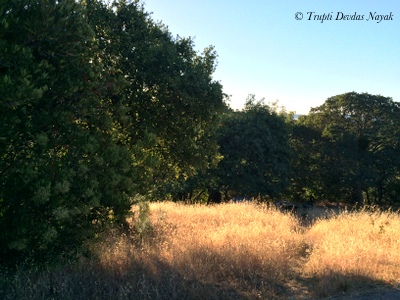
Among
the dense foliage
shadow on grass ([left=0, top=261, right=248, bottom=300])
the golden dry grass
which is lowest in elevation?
shadow on grass ([left=0, top=261, right=248, bottom=300])

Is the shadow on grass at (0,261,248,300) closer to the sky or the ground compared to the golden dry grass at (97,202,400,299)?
closer to the ground

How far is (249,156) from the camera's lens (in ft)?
102

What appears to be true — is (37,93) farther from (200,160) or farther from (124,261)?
(200,160)

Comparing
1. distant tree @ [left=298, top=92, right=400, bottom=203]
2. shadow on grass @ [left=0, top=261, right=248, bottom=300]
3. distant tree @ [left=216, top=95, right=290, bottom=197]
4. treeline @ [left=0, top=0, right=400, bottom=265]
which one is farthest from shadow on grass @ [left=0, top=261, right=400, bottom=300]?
distant tree @ [left=298, top=92, right=400, bottom=203]

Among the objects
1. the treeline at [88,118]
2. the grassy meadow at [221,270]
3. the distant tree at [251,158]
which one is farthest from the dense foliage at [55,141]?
the distant tree at [251,158]

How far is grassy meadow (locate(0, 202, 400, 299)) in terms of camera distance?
5621 mm

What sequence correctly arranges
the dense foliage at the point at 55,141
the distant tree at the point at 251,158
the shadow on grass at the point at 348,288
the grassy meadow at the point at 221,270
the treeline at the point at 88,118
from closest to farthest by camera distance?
the dense foliage at the point at 55,141 < the treeline at the point at 88,118 < the grassy meadow at the point at 221,270 < the shadow on grass at the point at 348,288 < the distant tree at the point at 251,158

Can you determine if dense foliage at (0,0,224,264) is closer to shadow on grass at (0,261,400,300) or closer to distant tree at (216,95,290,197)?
shadow on grass at (0,261,400,300)

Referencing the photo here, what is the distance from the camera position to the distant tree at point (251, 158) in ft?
101

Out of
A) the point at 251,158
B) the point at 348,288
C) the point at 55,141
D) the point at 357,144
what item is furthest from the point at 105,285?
the point at 357,144

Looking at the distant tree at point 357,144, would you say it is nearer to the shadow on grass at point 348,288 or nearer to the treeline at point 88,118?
the treeline at point 88,118

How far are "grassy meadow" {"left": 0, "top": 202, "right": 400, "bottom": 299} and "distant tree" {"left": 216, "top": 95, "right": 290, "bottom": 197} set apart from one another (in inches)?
824

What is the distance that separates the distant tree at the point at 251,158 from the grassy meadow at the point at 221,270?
20.9m

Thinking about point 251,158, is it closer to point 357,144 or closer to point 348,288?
point 357,144
